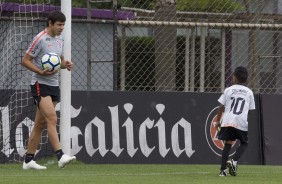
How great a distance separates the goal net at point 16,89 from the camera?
593 inches

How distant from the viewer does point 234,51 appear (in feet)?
64.5

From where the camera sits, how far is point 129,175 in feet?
40.4

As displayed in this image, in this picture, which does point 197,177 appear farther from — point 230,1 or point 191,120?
point 230,1

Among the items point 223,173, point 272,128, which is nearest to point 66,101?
point 223,173

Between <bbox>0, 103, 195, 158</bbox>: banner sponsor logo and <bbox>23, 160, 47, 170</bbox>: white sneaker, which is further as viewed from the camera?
<bbox>0, 103, 195, 158</bbox>: banner sponsor logo

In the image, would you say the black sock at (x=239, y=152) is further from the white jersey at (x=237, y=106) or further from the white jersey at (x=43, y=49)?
the white jersey at (x=43, y=49)

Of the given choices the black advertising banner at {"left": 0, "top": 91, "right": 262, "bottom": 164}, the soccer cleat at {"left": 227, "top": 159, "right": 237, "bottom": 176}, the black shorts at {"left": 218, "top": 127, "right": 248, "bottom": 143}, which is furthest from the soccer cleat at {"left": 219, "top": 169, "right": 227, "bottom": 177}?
the black advertising banner at {"left": 0, "top": 91, "right": 262, "bottom": 164}

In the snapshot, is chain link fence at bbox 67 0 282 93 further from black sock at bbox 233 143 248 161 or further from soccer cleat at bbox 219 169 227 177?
soccer cleat at bbox 219 169 227 177

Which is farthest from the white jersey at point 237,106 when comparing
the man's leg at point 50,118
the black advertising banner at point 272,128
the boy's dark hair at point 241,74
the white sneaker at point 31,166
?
the black advertising banner at point 272,128

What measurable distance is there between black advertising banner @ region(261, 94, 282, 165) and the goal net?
Answer: 3541mm

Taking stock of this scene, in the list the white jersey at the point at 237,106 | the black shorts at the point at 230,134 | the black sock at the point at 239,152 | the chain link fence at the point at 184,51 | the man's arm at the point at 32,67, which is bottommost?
the black sock at the point at 239,152

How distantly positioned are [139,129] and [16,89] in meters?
1.96

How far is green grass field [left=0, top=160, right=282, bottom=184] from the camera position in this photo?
11.2m

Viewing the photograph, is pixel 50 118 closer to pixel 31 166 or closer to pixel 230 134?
pixel 31 166
